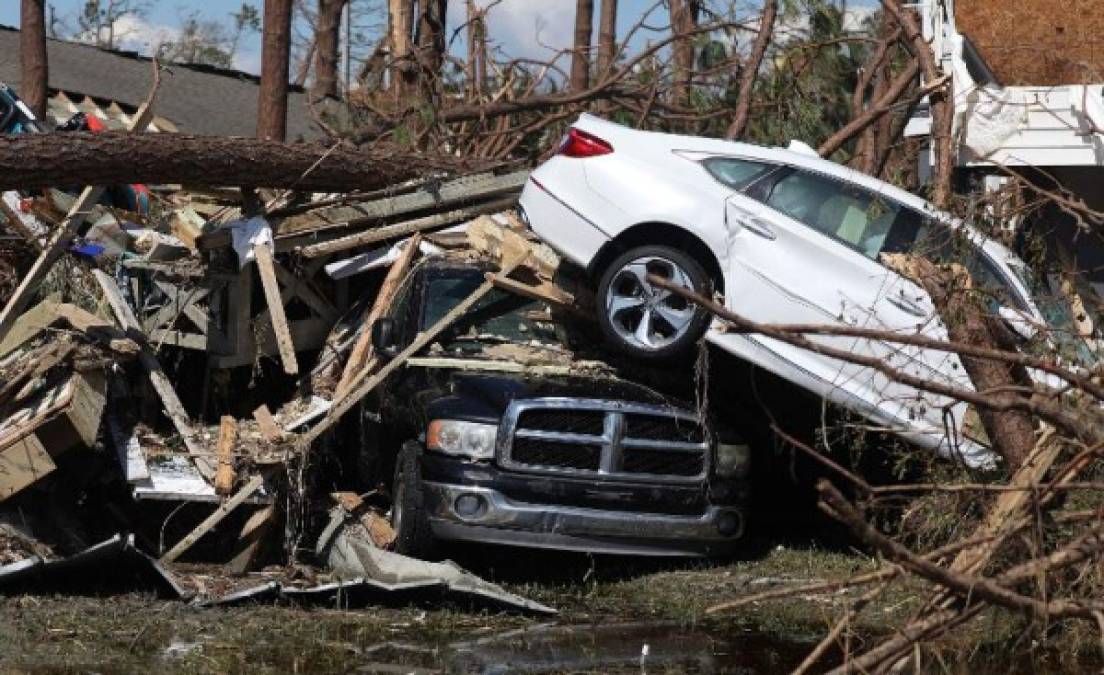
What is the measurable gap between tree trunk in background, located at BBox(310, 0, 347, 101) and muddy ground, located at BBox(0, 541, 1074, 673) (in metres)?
18.5

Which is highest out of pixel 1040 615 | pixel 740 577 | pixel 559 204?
pixel 559 204

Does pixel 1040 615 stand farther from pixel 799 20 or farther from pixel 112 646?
pixel 799 20

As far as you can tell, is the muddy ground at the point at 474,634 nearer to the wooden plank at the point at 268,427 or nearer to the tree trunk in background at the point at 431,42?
the wooden plank at the point at 268,427

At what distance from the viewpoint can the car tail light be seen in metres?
10.9

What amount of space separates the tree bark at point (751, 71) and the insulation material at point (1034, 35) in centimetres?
310

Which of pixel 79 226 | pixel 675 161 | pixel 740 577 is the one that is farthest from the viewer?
pixel 79 226

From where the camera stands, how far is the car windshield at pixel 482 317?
10.6 meters

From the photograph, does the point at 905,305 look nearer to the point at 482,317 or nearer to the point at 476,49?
the point at 482,317

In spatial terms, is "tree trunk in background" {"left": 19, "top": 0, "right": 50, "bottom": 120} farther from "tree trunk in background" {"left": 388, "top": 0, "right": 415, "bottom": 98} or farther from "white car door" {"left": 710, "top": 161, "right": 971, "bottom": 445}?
"white car door" {"left": 710, "top": 161, "right": 971, "bottom": 445}

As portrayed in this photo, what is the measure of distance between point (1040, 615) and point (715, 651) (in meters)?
3.22

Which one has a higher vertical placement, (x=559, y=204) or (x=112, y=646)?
(x=559, y=204)

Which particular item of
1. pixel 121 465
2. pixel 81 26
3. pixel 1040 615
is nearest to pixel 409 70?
pixel 121 465

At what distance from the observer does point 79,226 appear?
11500 millimetres

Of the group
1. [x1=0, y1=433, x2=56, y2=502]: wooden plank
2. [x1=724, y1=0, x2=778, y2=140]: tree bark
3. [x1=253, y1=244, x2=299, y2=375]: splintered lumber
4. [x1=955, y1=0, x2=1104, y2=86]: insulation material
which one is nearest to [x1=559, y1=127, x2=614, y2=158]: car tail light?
[x1=253, y1=244, x2=299, y2=375]: splintered lumber
